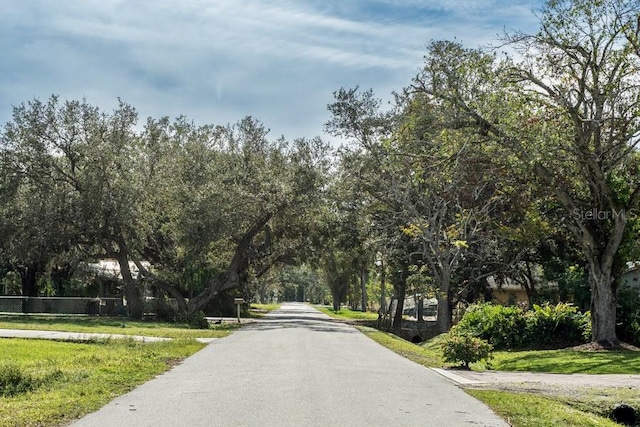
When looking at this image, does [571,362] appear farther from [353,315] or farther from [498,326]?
[353,315]

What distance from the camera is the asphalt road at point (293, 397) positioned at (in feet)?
28.4

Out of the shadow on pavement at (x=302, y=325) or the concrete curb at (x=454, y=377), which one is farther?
the shadow on pavement at (x=302, y=325)

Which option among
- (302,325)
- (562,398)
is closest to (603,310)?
(562,398)

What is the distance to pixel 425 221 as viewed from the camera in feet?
117

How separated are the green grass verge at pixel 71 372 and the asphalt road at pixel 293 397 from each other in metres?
0.41

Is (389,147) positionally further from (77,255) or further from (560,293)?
(77,255)

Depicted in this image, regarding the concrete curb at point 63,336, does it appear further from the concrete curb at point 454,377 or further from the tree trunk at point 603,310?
the tree trunk at point 603,310

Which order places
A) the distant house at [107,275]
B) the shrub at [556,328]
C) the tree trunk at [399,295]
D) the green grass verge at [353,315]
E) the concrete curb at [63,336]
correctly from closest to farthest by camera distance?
the concrete curb at [63,336]
the shrub at [556,328]
the tree trunk at [399,295]
the distant house at [107,275]
the green grass verge at [353,315]

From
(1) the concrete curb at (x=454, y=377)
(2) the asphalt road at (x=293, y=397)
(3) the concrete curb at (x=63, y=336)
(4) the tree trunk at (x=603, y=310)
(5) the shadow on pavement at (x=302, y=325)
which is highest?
(4) the tree trunk at (x=603, y=310)

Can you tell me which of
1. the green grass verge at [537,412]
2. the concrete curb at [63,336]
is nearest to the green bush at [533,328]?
the concrete curb at [63,336]

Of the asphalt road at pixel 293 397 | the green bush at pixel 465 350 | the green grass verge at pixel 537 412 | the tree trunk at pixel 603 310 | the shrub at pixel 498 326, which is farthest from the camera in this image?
the shrub at pixel 498 326

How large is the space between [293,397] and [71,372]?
4.59 meters

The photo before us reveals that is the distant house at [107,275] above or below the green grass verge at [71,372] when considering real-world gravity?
above

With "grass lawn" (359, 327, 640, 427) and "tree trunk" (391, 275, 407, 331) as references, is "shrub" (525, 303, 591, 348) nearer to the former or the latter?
"grass lawn" (359, 327, 640, 427)
